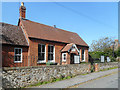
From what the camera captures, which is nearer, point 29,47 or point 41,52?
point 29,47

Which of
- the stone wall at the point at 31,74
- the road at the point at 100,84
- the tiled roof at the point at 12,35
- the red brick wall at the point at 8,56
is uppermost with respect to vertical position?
the tiled roof at the point at 12,35

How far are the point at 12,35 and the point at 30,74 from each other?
25.0 ft

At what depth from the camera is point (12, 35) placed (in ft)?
45.3

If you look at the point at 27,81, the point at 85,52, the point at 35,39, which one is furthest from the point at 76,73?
the point at 85,52

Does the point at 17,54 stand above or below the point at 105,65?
above

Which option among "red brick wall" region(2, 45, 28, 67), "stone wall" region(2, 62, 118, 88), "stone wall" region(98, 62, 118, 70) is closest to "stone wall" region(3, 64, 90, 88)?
"stone wall" region(2, 62, 118, 88)

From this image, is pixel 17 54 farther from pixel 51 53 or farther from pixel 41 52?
pixel 51 53

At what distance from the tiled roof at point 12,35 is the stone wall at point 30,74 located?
5.64 metres

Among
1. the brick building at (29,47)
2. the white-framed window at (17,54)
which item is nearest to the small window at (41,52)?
the brick building at (29,47)

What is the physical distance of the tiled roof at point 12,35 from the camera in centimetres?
1264

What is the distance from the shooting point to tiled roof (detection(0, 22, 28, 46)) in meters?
12.6

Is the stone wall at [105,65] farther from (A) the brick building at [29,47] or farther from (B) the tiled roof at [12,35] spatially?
(B) the tiled roof at [12,35]

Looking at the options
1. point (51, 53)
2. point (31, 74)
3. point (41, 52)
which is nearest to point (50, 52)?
point (51, 53)

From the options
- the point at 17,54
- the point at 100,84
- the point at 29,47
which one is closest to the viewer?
the point at 100,84
